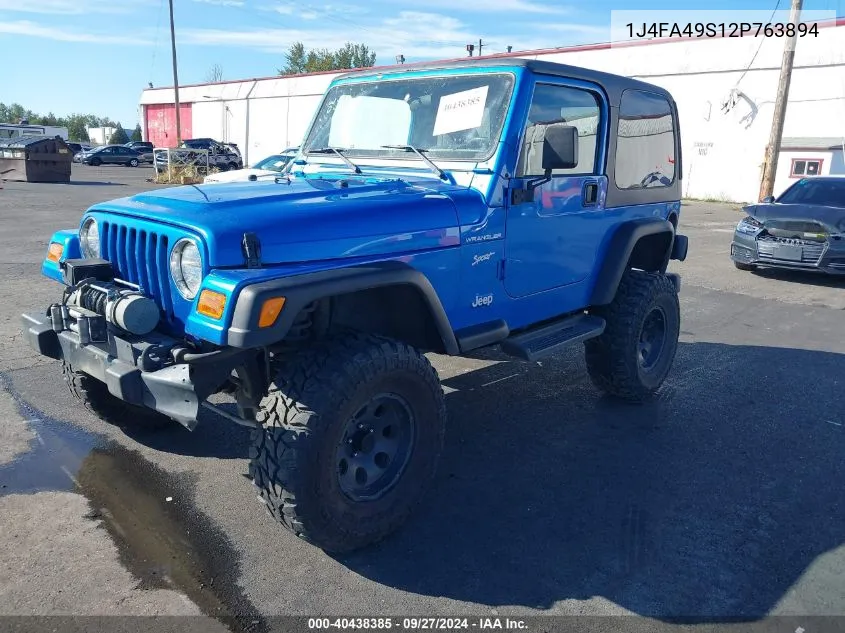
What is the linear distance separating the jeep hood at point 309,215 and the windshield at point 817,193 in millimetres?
8908

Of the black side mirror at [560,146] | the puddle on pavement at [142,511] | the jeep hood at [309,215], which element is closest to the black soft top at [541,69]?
the black side mirror at [560,146]

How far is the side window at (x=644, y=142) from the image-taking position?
4605 millimetres

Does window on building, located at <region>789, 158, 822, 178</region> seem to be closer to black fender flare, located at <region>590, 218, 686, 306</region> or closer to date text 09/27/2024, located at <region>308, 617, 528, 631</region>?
black fender flare, located at <region>590, 218, 686, 306</region>

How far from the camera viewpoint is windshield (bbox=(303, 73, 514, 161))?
3.73 m

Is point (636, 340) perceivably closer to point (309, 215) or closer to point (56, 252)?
point (309, 215)

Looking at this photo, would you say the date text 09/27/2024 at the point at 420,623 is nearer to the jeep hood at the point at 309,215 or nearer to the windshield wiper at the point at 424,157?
the jeep hood at the point at 309,215

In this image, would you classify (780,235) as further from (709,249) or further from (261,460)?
(261,460)

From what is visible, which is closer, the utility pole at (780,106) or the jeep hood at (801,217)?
the jeep hood at (801,217)

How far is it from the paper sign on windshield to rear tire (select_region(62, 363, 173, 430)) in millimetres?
2400

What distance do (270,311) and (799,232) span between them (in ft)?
30.3

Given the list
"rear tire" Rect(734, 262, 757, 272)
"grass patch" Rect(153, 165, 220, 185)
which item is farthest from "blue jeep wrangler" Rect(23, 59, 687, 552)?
"grass patch" Rect(153, 165, 220, 185)

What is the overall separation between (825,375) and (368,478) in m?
4.43

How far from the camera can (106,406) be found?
13.2 feet

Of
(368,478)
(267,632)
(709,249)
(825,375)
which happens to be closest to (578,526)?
(368,478)
